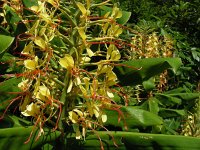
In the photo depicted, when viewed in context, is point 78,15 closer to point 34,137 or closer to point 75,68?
point 75,68

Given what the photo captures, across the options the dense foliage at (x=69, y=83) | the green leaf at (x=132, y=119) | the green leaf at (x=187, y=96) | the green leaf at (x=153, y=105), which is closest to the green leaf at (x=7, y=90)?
the dense foliage at (x=69, y=83)

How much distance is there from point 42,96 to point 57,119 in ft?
0.39

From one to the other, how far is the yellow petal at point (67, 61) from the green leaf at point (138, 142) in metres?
0.32

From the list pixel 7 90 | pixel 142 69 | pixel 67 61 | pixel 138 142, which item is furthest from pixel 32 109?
pixel 142 69

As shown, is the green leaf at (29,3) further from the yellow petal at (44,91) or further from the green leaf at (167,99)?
the green leaf at (167,99)

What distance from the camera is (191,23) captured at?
15.6 ft

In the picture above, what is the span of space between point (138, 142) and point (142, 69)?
1.19 feet

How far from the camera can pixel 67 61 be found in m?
1.40

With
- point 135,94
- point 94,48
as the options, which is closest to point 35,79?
point 94,48

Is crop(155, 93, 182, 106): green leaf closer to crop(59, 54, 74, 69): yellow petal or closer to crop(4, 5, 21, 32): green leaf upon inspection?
crop(4, 5, 21, 32): green leaf

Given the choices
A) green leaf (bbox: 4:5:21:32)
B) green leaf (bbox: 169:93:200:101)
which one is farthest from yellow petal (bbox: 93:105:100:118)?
green leaf (bbox: 169:93:200:101)

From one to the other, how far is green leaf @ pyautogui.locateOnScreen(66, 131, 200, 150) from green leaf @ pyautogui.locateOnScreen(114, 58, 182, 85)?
28 centimetres

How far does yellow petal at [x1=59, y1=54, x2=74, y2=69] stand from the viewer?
140 centimetres

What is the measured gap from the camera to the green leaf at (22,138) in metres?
1.48
